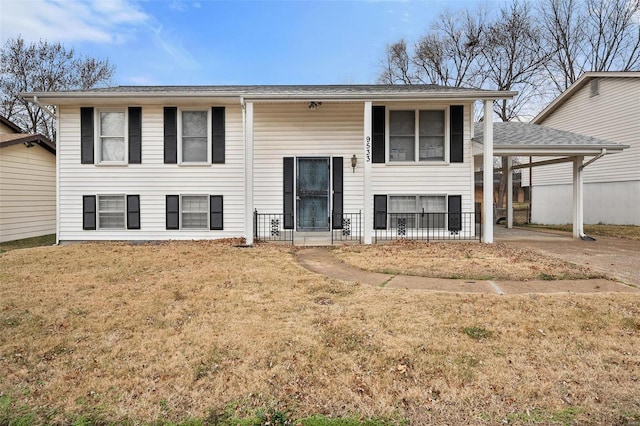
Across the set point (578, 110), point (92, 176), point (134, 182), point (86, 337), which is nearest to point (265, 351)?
point (86, 337)

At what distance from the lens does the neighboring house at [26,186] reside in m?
11.1

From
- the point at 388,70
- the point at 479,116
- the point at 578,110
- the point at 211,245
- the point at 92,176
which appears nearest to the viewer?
the point at 211,245

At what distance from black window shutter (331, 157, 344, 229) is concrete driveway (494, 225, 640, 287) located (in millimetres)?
4385

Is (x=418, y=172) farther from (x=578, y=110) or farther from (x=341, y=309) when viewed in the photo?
(x=578, y=110)

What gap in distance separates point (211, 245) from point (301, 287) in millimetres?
4568

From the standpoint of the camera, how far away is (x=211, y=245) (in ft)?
29.6

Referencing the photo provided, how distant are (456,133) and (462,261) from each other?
4530 mm

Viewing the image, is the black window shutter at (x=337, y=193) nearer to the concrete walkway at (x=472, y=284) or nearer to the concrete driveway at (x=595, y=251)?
the concrete walkway at (x=472, y=284)

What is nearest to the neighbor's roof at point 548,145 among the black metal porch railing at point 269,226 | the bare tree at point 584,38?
the black metal porch railing at point 269,226

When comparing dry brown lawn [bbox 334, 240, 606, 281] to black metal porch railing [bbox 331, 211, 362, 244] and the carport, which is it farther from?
the carport

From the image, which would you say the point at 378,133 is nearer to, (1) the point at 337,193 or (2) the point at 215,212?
(1) the point at 337,193

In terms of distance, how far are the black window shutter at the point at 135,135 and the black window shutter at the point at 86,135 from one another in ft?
3.36

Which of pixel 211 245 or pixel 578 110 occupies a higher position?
pixel 578 110

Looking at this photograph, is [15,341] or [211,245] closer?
[15,341]
